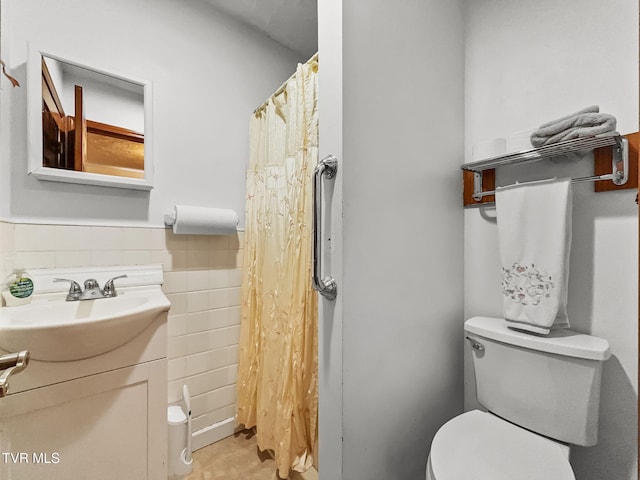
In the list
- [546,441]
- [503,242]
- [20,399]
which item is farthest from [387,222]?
[20,399]

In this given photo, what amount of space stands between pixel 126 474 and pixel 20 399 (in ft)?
1.49

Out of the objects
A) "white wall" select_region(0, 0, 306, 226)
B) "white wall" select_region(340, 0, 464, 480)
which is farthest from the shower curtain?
"white wall" select_region(340, 0, 464, 480)

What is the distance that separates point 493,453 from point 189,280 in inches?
57.8

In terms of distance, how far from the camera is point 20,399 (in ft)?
2.89

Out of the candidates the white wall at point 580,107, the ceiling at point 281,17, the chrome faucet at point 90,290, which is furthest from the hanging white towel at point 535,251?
the chrome faucet at point 90,290

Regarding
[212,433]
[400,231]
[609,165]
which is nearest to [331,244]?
[400,231]

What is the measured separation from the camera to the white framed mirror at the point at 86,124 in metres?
1.20

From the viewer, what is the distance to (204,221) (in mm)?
1521

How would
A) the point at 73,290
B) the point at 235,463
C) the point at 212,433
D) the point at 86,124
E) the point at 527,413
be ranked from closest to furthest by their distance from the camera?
1. the point at 527,413
2. the point at 73,290
3. the point at 86,124
4. the point at 235,463
5. the point at 212,433

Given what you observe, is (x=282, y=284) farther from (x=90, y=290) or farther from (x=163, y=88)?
(x=163, y=88)

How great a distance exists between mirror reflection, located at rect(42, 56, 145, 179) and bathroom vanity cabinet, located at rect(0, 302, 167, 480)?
31.8 inches

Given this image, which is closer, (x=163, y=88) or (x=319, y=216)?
(x=319, y=216)

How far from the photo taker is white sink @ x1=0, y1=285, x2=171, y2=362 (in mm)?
817

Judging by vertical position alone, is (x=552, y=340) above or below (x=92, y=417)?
above
